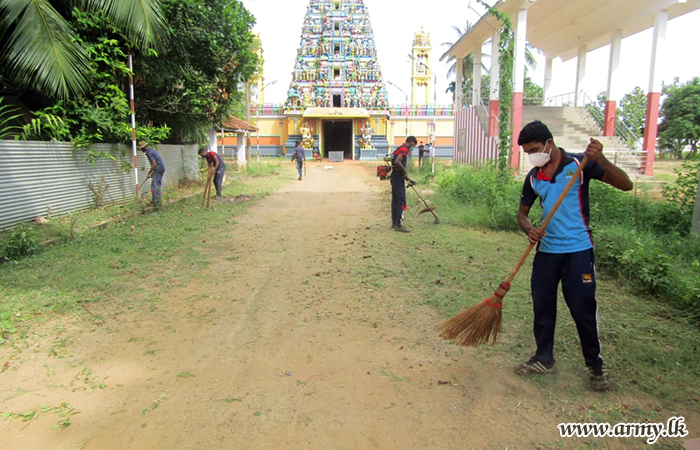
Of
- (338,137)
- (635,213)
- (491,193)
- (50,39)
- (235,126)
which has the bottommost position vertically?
(635,213)

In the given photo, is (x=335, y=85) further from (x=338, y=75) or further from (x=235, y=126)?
(x=235, y=126)

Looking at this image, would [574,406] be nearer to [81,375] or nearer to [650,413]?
[650,413]

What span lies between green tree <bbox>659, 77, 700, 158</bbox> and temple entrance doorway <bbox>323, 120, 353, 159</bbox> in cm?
2400

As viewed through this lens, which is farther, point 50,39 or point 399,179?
point 399,179

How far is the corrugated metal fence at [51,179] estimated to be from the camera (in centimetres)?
784

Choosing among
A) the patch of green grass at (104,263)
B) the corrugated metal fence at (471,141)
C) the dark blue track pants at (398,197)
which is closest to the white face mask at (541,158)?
the patch of green grass at (104,263)

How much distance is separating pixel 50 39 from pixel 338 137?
1332 inches

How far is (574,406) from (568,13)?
1774 cm

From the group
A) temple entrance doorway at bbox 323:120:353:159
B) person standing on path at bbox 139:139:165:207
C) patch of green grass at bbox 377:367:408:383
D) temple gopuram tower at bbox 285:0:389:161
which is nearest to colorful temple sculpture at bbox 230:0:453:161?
temple gopuram tower at bbox 285:0:389:161

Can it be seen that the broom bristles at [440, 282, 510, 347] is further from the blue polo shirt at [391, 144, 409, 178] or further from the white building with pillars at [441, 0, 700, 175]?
the white building with pillars at [441, 0, 700, 175]

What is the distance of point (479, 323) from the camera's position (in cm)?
337

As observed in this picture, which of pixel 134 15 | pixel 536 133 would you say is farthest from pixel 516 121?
pixel 536 133

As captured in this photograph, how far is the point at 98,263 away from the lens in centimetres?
618

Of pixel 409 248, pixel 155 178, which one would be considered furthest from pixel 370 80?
pixel 409 248
